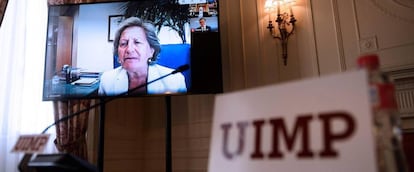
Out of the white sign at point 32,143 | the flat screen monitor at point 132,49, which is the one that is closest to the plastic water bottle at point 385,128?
the white sign at point 32,143

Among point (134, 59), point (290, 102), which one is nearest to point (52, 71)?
point (134, 59)

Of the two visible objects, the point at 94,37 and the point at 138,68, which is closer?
the point at 138,68

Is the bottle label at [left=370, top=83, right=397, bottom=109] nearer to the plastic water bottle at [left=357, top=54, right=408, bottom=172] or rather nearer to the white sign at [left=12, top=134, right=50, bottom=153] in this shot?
the plastic water bottle at [left=357, top=54, right=408, bottom=172]

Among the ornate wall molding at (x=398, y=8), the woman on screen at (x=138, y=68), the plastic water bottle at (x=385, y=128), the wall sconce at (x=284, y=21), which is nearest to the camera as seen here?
the plastic water bottle at (x=385, y=128)

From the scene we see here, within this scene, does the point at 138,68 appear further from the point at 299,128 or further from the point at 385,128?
the point at 385,128

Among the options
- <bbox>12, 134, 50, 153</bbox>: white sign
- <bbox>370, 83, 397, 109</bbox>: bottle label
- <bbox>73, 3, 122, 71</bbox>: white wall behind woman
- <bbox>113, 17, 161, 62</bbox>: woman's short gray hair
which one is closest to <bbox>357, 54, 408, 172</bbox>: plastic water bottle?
<bbox>370, 83, 397, 109</bbox>: bottle label

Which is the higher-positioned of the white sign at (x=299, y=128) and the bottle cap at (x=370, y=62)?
the bottle cap at (x=370, y=62)

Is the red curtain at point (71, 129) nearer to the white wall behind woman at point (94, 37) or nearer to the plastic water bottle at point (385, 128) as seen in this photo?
the white wall behind woman at point (94, 37)

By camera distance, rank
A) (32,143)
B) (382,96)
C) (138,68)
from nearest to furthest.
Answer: (382,96) → (32,143) → (138,68)

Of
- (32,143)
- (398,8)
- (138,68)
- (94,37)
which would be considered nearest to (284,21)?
(398,8)

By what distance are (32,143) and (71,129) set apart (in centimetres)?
154

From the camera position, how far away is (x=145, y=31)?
8.00 ft

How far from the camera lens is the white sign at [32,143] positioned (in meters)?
1.01

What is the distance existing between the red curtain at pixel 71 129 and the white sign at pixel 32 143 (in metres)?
1.47
